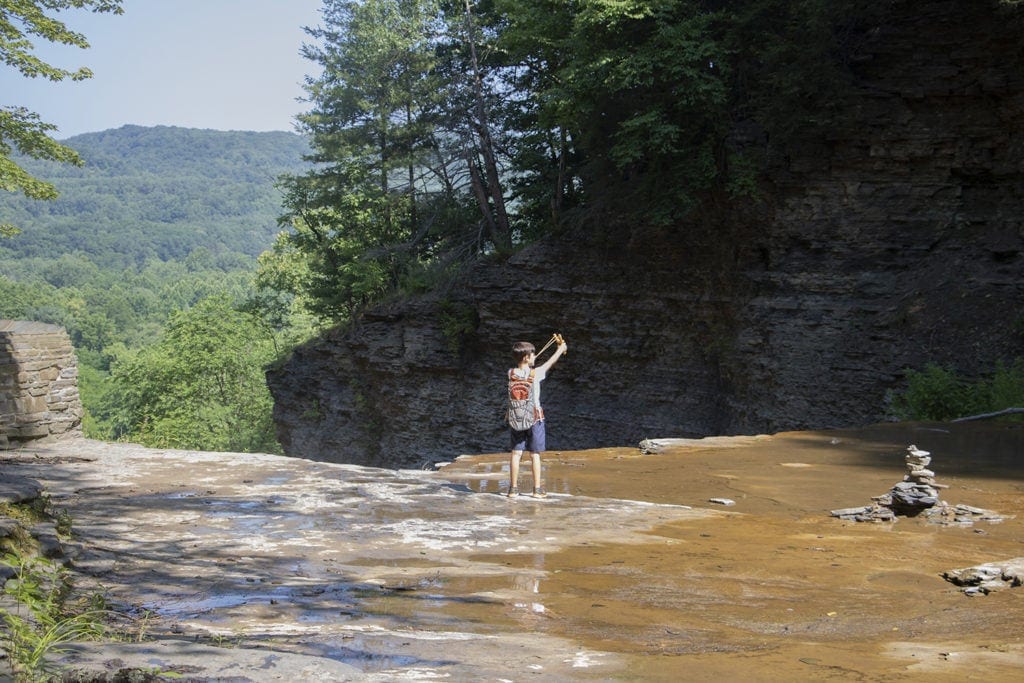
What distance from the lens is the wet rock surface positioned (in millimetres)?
4848

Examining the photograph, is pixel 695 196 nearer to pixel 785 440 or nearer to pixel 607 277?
pixel 607 277

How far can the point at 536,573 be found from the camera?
23.5 feet

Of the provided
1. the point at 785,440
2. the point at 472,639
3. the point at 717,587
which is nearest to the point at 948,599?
the point at 717,587

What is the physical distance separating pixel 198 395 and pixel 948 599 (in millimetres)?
52604

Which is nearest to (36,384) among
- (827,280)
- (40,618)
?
(40,618)

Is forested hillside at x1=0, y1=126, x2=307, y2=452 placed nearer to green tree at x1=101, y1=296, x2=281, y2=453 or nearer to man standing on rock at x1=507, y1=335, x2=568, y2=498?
green tree at x1=101, y1=296, x2=281, y2=453

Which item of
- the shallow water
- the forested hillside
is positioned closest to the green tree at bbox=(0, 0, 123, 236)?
the forested hillside

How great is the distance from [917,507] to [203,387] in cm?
5117

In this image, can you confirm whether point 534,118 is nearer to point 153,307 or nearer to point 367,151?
point 367,151

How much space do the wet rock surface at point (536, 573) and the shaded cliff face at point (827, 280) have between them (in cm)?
792

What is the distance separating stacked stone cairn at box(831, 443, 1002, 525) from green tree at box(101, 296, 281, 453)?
44.5 metres

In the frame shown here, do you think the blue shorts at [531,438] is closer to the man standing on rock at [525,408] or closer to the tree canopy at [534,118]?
the man standing on rock at [525,408]

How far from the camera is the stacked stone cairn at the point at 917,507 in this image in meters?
8.77

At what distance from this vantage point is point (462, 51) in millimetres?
32469
